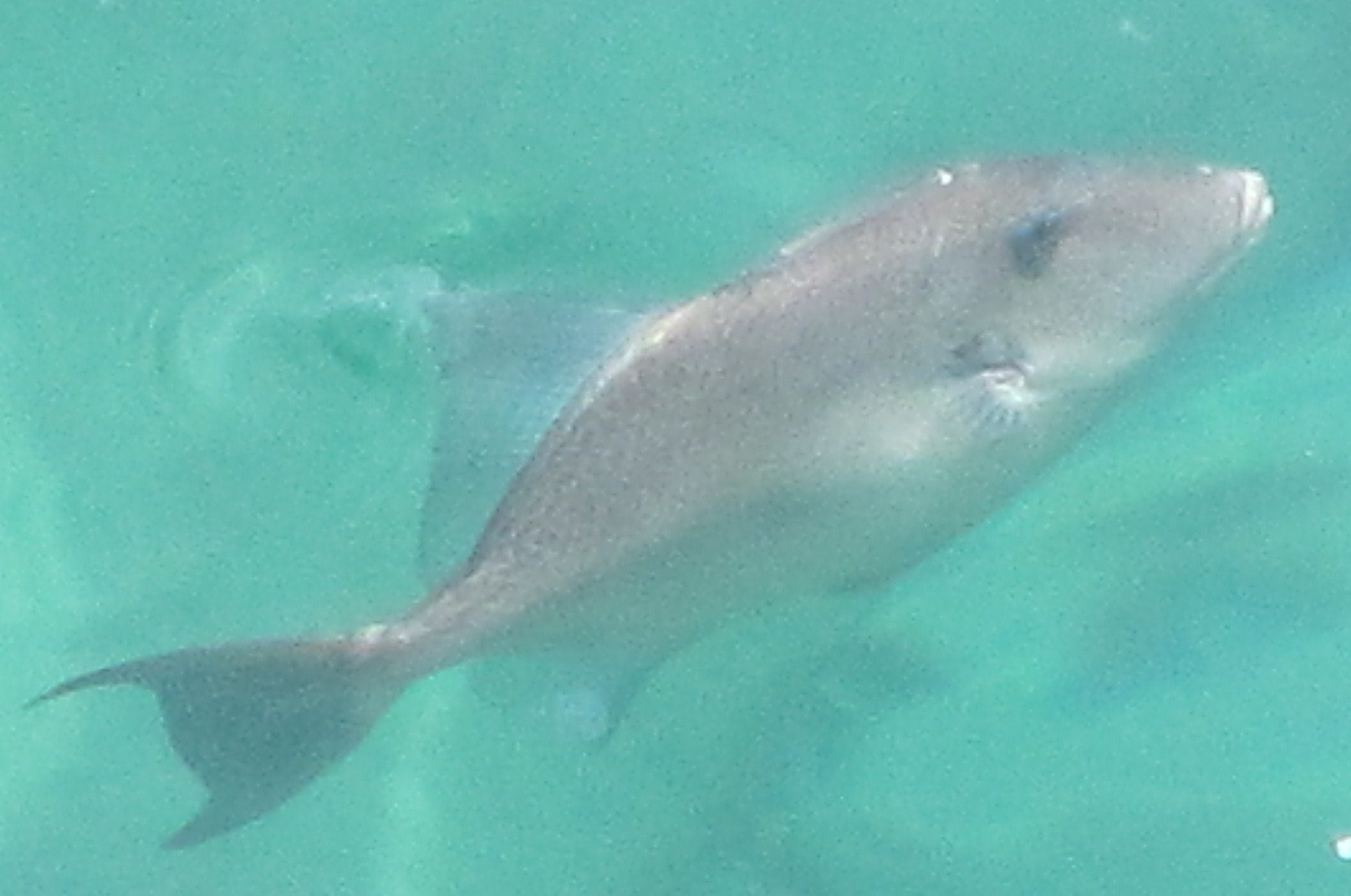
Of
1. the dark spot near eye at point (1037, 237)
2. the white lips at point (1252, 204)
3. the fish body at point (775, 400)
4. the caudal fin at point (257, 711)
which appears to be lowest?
the caudal fin at point (257, 711)

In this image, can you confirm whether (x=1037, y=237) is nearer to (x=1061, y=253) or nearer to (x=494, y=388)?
(x=1061, y=253)

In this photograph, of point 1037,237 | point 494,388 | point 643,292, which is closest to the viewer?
point 1037,237

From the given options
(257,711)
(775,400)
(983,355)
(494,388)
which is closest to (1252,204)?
(983,355)

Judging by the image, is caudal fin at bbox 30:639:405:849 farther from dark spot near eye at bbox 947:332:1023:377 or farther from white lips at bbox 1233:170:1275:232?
white lips at bbox 1233:170:1275:232

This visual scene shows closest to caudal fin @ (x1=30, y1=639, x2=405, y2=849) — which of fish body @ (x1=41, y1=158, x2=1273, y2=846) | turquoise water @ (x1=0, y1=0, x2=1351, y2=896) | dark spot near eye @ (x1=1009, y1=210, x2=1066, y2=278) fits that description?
fish body @ (x1=41, y1=158, x2=1273, y2=846)

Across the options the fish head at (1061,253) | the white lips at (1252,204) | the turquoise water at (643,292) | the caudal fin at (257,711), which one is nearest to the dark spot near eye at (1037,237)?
the fish head at (1061,253)

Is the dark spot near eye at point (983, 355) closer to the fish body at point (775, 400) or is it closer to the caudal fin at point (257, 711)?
the fish body at point (775, 400)
